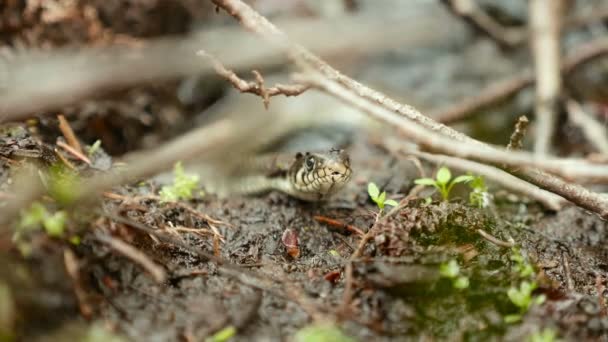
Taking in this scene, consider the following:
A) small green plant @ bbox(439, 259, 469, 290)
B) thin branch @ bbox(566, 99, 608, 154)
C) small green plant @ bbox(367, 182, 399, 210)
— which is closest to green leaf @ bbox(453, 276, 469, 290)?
small green plant @ bbox(439, 259, 469, 290)

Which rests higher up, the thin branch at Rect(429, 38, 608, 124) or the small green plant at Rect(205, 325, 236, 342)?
the thin branch at Rect(429, 38, 608, 124)

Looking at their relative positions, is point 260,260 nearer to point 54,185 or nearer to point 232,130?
point 54,185

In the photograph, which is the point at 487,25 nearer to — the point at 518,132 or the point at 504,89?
the point at 504,89

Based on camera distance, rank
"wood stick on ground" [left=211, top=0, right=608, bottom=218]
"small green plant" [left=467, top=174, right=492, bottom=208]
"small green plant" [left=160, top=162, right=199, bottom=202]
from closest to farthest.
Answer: "wood stick on ground" [left=211, top=0, right=608, bottom=218]
"small green plant" [left=467, top=174, right=492, bottom=208]
"small green plant" [left=160, top=162, right=199, bottom=202]

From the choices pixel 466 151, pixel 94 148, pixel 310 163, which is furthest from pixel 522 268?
pixel 94 148

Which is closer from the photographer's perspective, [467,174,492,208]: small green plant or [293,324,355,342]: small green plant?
[293,324,355,342]: small green plant

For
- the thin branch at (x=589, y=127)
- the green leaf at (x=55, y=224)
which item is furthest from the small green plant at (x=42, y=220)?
the thin branch at (x=589, y=127)

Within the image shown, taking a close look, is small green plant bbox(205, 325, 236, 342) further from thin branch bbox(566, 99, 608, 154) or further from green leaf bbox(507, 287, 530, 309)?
thin branch bbox(566, 99, 608, 154)

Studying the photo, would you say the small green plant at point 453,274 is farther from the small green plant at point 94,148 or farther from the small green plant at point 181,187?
the small green plant at point 94,148
